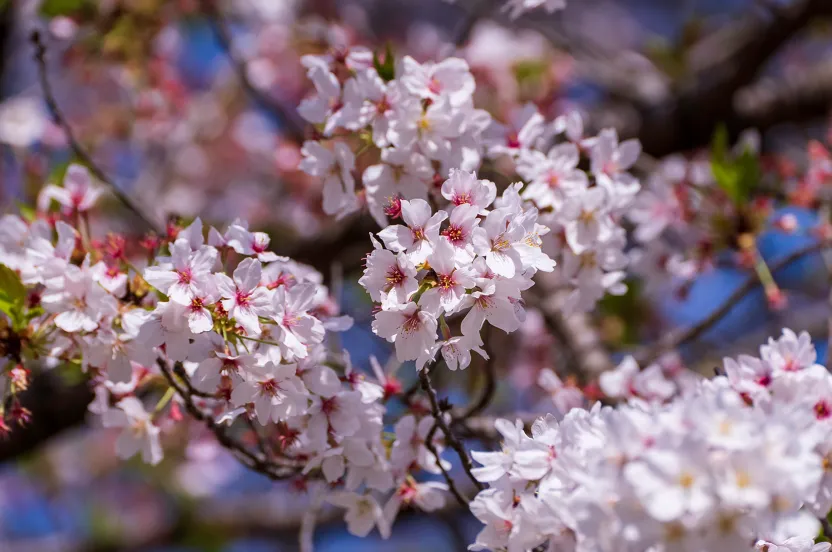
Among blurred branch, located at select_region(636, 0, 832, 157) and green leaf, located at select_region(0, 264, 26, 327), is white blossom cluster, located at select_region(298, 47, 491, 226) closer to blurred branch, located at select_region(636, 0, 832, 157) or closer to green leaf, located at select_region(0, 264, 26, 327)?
green leaf, located at select_region(0, 264, 26, 327)

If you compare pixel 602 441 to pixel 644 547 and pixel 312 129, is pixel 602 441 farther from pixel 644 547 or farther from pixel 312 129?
pixel 312 129

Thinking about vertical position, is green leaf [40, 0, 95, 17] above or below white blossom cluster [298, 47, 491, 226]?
below

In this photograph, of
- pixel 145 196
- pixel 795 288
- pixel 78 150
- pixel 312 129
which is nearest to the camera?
pixel 312 129

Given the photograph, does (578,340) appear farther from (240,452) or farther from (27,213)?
(27,213)

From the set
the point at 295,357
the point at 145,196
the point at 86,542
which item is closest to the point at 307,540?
the point at 295,357

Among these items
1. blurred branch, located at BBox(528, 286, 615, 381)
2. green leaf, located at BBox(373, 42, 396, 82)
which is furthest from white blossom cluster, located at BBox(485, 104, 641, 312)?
blurred branch, located at BBox(528, 286, 615, 381)

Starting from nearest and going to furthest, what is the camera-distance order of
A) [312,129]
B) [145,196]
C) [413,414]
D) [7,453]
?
[413,414] → [312,129] → [7,453] → [145,196]
